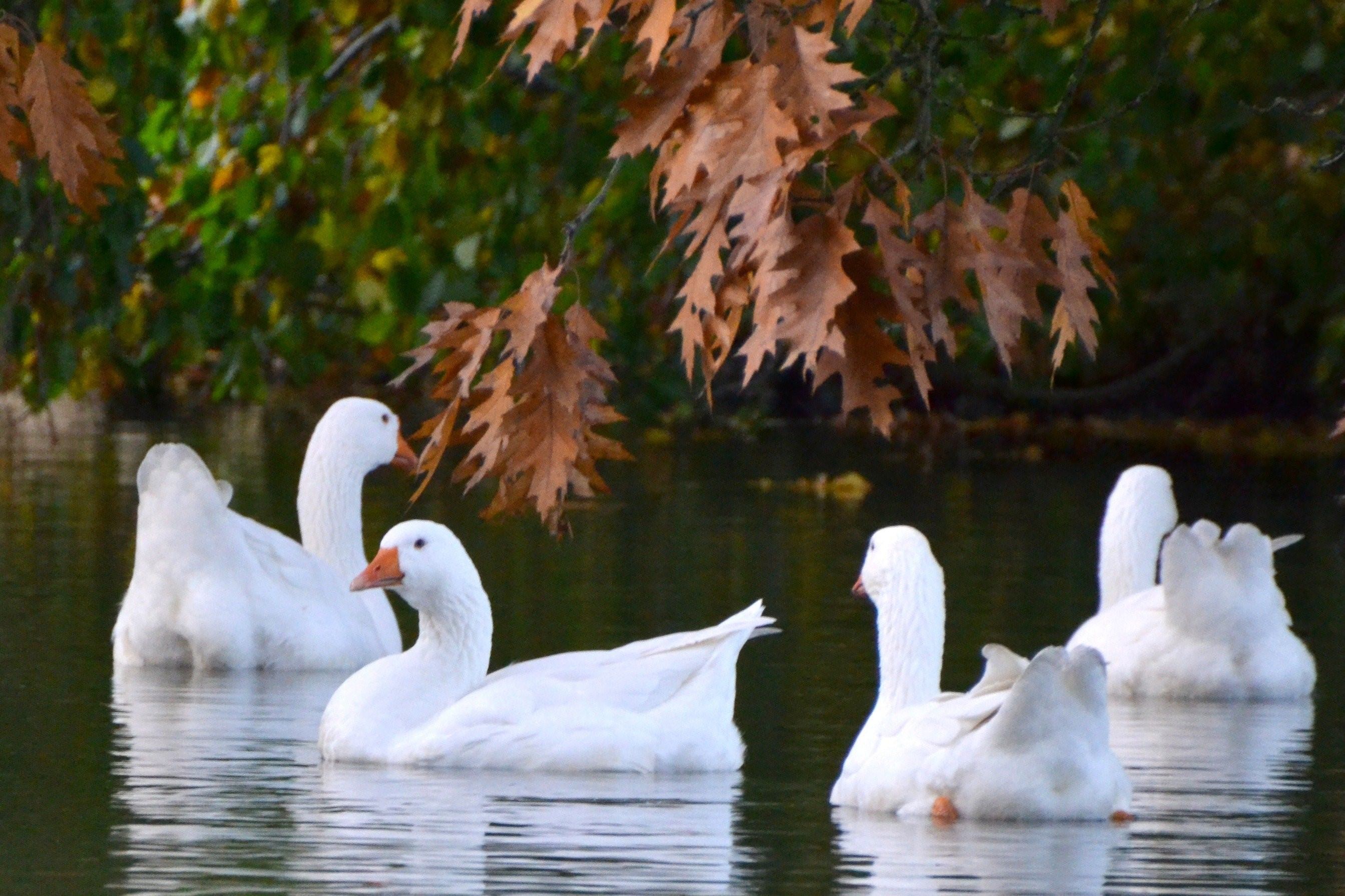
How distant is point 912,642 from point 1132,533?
3947 millimetres

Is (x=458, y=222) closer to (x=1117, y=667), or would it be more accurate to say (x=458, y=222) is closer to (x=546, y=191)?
(x=546, y=191)

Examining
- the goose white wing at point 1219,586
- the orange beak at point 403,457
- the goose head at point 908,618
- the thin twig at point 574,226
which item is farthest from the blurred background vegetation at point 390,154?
the thin twig at point 574,226

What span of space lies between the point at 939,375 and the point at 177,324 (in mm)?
16684

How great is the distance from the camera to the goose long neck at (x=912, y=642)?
26.2ft

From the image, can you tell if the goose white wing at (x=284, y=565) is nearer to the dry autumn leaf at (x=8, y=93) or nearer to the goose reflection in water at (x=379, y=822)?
the goose reflection in water at (x=379, y=822)

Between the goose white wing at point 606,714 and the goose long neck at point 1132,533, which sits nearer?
the goose white wing at point 606,714

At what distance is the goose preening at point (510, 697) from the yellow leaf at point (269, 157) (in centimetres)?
602

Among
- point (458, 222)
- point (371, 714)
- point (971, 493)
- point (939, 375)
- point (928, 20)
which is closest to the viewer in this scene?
point (928, 20)

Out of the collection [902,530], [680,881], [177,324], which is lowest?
[680,881]

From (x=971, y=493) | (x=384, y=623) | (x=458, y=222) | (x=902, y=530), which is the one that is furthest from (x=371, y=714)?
(x=971, y=493)

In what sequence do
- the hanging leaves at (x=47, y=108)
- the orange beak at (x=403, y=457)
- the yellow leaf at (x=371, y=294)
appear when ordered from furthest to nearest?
1. the yellow leaf at (x=371, y=294)
2. the orange beak at (x=403, y=457)
3. the hanging leaves at (x=47, y=108)

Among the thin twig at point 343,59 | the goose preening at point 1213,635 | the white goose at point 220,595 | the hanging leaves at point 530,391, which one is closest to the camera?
the hanging leaves at point 530,391

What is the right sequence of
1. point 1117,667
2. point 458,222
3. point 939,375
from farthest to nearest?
1. point 939,375
2. point 458,222
3. point 1117,667

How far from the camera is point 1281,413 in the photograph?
3034 cm
